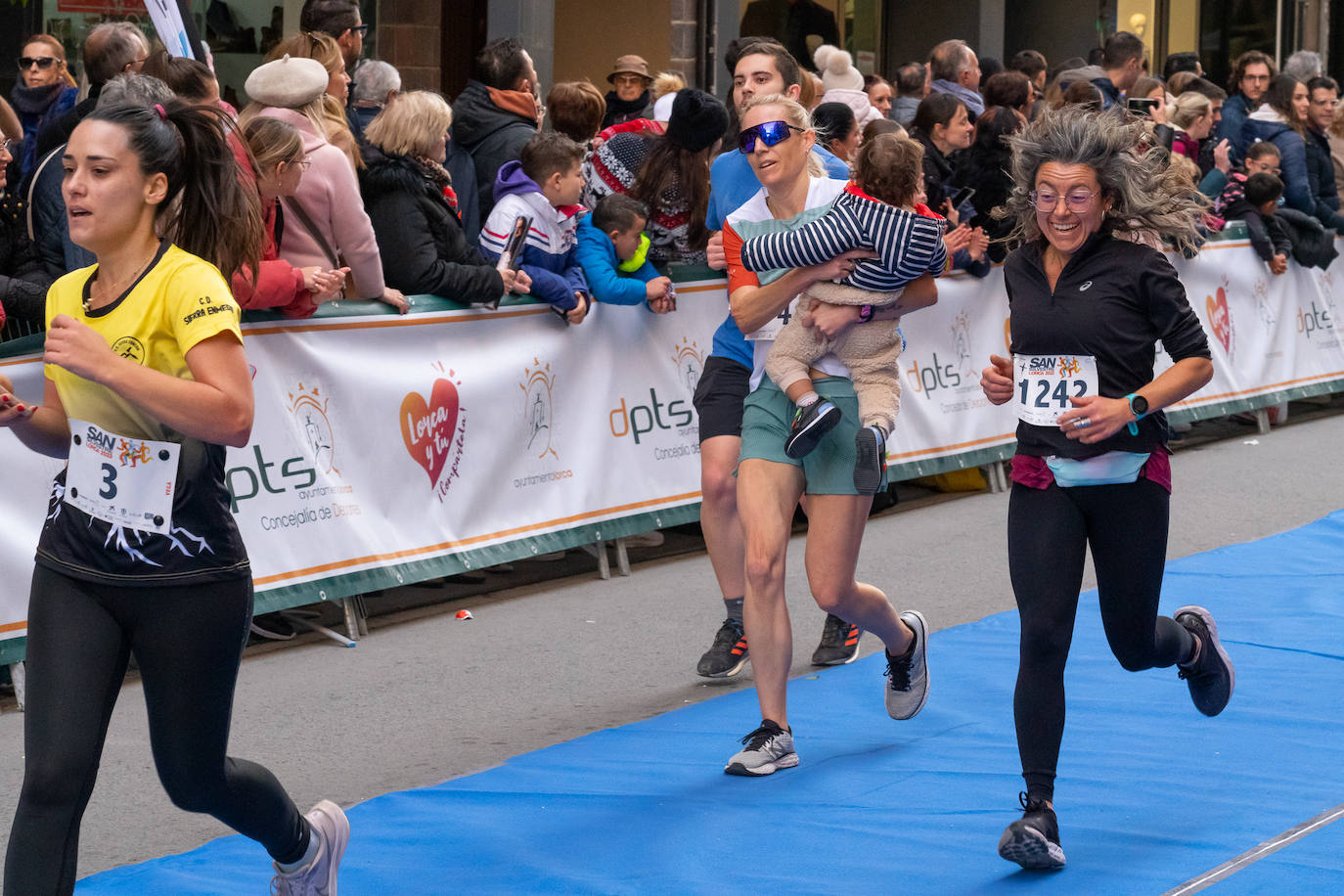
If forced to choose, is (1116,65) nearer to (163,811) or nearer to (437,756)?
(437,756)

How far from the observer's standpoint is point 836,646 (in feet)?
22.0

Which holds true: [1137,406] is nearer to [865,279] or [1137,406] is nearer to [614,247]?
[865,279]

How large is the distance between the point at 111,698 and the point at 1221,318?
9.96 meters


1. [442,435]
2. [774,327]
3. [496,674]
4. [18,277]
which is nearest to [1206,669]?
[774,327]

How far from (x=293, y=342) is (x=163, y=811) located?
2.27 m

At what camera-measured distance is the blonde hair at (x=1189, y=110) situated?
Answer: 38.6 feet

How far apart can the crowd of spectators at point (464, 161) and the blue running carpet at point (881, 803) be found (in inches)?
64.6

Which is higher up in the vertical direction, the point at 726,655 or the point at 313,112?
the point at 313,112

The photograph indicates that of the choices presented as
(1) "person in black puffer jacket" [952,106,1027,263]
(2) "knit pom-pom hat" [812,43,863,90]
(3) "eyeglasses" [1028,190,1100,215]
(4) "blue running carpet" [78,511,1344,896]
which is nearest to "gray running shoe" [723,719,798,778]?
(4) "blue running carpet" [78,511,1344,896]

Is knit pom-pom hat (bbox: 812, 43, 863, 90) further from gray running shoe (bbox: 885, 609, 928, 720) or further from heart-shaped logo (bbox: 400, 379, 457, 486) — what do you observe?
gray running shoe (bbox: 885, 609, 928, 720)

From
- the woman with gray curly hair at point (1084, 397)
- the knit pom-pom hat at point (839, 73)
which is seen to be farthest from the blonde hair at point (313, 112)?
the knit pom-pom hat at point (839, 73)

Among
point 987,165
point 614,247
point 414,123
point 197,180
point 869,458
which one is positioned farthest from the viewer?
point 987,165

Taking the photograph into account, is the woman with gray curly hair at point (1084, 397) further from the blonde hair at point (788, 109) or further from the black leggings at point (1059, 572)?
the blonde hair at point (788, 109)

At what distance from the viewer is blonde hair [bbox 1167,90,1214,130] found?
11.8 meters
